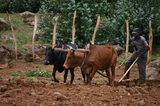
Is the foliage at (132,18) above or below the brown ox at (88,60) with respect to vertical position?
above

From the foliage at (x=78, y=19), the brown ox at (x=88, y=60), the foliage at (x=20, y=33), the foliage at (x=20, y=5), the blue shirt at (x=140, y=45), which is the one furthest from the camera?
the foliage at (x=20, y=5)

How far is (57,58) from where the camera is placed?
9.12 metres

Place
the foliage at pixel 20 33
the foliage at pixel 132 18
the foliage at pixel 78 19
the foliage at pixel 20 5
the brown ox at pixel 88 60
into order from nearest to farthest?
1. the brown ox at pixel 88 60
2. the foliage at pixel 20 33
3. the foliage at pixel 78 19
4. the foliage at pixel 132 18
5. the foliage at pixel 20 5

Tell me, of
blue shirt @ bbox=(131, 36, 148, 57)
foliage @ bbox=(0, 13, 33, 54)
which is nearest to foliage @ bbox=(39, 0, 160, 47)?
foliage @ bbox=(0, 13, 33, 54)

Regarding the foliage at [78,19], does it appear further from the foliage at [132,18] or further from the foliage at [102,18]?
the foliage at [132,18]

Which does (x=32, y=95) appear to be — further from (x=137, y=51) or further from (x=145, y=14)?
(x=145, y=14)

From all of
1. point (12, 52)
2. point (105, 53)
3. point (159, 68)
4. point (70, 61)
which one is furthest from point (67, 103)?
point (12, 52)

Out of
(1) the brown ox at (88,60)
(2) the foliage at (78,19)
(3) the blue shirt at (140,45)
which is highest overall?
(2) the foliage at (78,19)

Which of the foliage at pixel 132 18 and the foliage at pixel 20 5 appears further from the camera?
the foliage at pixel 20 5

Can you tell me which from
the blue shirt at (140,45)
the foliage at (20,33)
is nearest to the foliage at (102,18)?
the foliage at (20,33)

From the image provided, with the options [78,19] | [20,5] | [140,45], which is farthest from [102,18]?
[20,5]

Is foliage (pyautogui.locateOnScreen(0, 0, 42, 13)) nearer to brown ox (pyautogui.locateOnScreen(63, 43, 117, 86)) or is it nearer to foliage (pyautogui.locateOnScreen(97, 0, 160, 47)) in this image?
foliage (pyautogui.locateOnScreen(97, 0, 160, 47))

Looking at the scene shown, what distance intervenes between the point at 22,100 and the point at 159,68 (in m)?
9.86

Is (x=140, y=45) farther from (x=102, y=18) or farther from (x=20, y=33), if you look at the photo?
(x=20, y=33)
